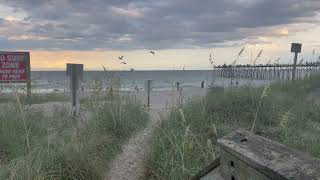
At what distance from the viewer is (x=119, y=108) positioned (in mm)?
8227

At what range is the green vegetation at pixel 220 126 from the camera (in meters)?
5.74

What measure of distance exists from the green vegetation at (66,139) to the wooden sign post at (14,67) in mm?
5446

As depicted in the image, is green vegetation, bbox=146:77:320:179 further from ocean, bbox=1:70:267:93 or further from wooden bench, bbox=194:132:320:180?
wooden bench, bbox=194:132:320:180

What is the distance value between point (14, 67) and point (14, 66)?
38mm

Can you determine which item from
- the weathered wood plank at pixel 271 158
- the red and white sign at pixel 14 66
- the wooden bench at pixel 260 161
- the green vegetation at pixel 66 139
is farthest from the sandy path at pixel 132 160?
the red and white sign at pixel 14 66

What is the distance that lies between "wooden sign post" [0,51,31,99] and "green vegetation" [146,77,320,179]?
25.6ft

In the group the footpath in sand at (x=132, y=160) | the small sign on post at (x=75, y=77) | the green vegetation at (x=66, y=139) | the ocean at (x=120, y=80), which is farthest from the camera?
the small sign on post at (x=75, y=77)

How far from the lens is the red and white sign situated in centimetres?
1501

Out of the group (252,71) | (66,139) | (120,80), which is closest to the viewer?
(66,139)

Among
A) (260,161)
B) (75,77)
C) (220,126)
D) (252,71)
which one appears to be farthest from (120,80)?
(252,71)

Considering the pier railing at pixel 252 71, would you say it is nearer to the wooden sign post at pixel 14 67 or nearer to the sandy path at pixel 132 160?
the sandy path at pixel 132 160

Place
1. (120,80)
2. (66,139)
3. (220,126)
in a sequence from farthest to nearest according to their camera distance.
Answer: (120,80) → (220,126) → (66,139)

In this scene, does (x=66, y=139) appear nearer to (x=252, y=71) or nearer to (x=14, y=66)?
(x=14, y=66)

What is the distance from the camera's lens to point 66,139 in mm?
6812
